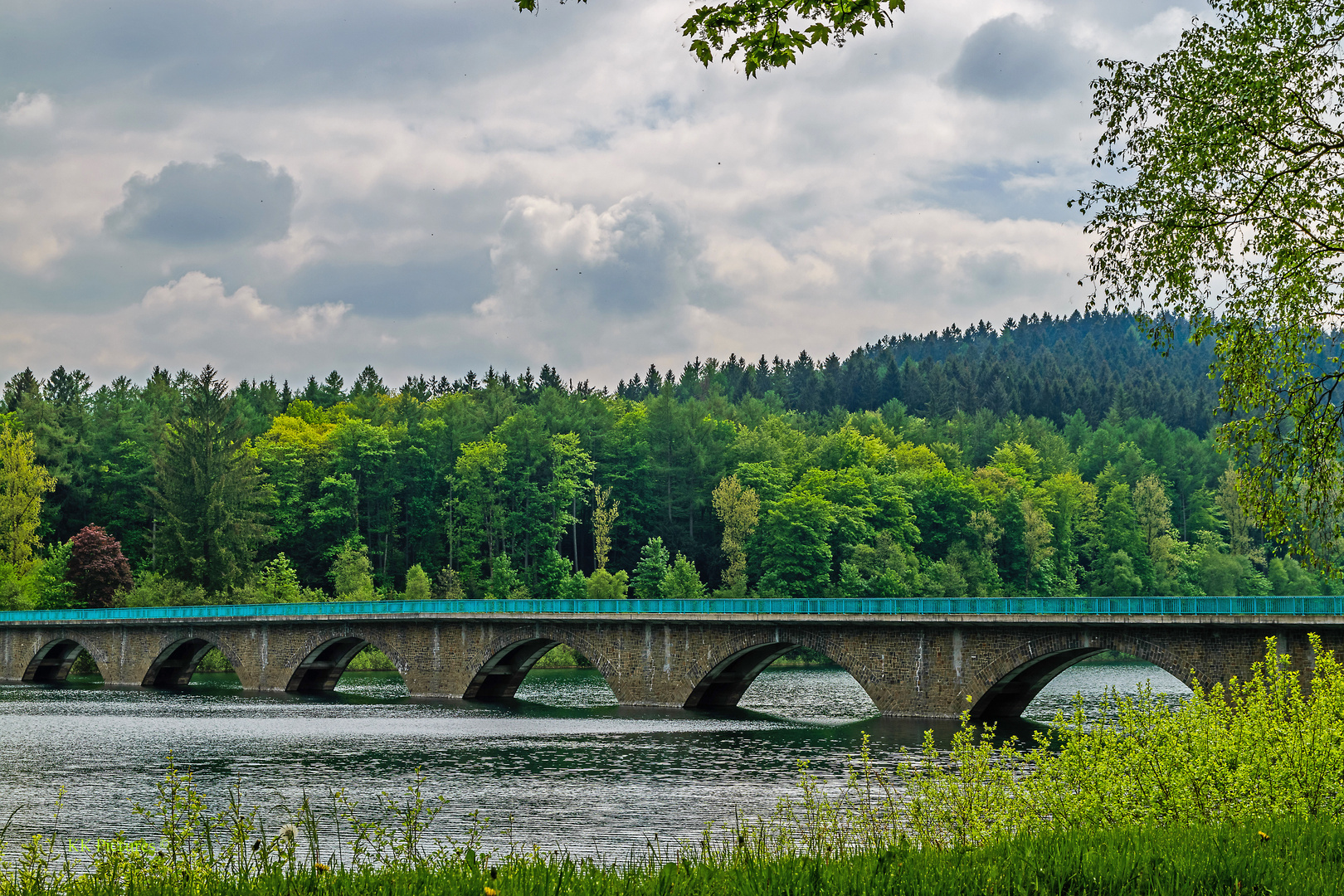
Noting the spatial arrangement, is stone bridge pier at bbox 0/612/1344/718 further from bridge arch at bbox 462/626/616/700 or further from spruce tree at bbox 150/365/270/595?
spruce tree at bbox 150/365/270/595

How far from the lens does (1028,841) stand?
10.6m

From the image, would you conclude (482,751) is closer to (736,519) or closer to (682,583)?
(682,583)

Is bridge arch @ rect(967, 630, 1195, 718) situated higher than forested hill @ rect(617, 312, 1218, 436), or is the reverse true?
forested hill @ rect(617, 312, 1218, 436)

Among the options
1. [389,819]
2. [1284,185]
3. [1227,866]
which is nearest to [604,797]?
[389,819]

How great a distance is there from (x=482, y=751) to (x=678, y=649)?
14.5 meters

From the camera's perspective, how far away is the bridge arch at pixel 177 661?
68562mm

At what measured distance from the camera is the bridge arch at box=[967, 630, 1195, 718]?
130 ft

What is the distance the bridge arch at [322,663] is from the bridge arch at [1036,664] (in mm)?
30650

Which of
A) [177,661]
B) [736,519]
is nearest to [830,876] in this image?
[177,661]

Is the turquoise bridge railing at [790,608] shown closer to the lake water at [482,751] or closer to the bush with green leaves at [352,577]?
the lake water at [482,751]

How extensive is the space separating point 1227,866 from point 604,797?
2079cm

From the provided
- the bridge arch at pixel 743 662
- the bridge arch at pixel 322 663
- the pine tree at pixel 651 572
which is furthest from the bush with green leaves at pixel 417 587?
the bridge arch at pixel 743 662

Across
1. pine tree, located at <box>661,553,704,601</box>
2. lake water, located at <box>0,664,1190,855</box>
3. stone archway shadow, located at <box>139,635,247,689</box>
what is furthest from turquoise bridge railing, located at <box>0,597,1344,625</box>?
pine tree, located at <box>661,553,704,601</box>

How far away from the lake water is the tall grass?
3843 mm
